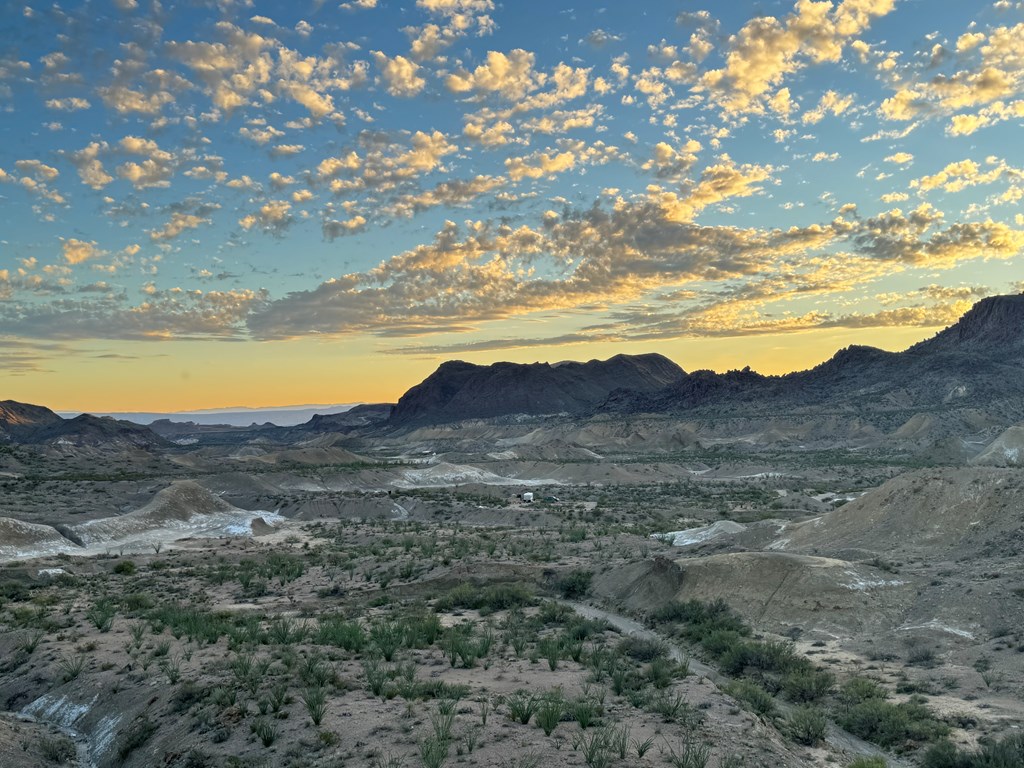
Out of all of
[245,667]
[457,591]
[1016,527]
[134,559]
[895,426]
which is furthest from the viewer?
[895,426]

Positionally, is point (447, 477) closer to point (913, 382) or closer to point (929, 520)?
point (929, 520)

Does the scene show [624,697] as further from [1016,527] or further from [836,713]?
[1016,527]

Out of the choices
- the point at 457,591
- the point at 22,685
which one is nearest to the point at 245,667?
the point at 22,685

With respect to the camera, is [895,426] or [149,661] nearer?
[149,661]

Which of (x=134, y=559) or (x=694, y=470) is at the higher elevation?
(x=134, y=559)

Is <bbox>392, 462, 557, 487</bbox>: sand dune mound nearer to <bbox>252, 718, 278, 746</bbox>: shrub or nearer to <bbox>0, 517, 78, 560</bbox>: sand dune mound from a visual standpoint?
<bbox>0, 517, 78, 560</bbox>: sand dune mound

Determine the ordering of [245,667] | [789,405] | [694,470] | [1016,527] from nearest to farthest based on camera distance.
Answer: [245,667], [1016,527], [694,470], [789,405]
